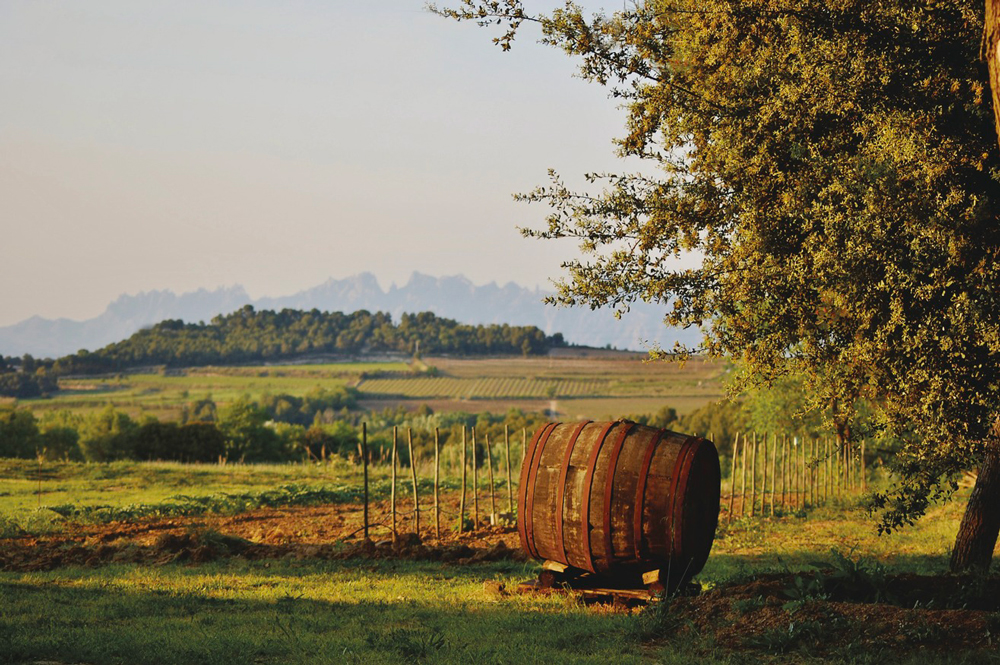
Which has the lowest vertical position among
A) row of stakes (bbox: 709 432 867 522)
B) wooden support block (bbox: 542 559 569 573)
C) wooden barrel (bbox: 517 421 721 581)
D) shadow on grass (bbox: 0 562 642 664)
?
row of stakes (bbox: 709 432 867 522)

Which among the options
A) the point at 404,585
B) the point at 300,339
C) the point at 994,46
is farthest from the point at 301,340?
the point at 994,46

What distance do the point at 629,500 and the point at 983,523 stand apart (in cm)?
520

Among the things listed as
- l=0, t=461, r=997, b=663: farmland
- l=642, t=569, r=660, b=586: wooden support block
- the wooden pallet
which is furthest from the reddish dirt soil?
l=642, t=569, r=660, b=586: wooden support block

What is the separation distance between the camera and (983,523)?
11.0m

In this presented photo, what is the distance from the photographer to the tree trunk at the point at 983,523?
10906 millimetres

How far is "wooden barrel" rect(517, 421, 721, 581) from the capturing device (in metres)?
9.10

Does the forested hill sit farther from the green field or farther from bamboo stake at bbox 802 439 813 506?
bamboo stake at bbox 802 439 813 506

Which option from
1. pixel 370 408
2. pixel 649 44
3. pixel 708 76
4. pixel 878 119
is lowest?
pixel 370 408

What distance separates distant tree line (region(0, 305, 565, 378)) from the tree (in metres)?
147

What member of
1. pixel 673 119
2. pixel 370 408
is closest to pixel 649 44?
pixel 673 119

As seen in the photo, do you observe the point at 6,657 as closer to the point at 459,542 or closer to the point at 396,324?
the point at 459,542

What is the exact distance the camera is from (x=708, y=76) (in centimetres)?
1177

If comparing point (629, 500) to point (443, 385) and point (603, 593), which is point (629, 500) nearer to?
point (603, 593)

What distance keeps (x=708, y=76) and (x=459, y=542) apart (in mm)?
9582
